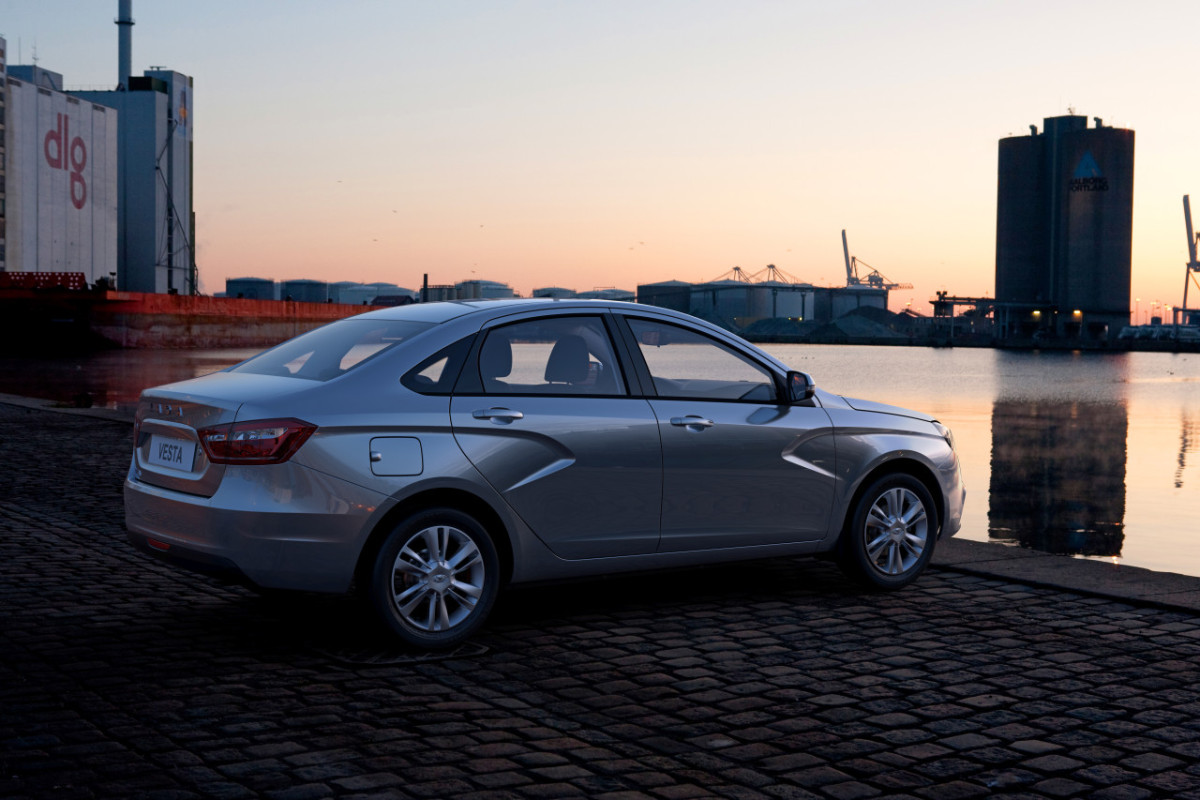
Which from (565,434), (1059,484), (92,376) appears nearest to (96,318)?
(92,376)

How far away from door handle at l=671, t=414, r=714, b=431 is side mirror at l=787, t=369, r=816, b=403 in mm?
544

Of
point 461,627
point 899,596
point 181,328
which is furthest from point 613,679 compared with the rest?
point 181,328

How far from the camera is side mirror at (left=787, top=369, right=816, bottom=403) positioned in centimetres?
650

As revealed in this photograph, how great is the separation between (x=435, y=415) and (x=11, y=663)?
2.04 m

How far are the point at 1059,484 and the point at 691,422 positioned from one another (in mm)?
11698

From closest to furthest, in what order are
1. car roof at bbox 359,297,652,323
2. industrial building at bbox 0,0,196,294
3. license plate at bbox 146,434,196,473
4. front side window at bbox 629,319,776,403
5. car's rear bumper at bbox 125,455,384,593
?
car's rear bumper at bbox 125,455,384,593, license plate at bbox 146,434,196,473, car roof at bbox 359,297,652,323, front side window at bbox 629,319,776,403, industrial building at bbox 0,0,196,294

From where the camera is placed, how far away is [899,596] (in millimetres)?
6898

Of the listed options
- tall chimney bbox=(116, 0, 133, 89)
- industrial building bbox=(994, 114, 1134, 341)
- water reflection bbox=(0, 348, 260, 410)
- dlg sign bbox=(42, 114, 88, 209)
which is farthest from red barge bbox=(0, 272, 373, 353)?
industrial building bbox=(994, 114, 1134, 341)

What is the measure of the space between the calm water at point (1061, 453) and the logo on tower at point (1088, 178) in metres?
151

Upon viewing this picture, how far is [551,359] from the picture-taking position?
620 cm

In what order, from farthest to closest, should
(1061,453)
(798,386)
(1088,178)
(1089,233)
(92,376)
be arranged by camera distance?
1. (1089,233)
2. (1088,178)
3. (92,376)
4. (1061,453)
5. (798,386)

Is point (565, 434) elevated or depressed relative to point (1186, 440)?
elevated

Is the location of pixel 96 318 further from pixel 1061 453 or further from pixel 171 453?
pixel 171 453

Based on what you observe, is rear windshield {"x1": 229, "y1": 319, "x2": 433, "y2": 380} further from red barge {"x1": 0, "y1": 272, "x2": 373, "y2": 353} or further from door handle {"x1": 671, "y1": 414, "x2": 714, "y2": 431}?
red barge {"x1": 0, "y1": 272, "x2": 373, "y2": 353}
